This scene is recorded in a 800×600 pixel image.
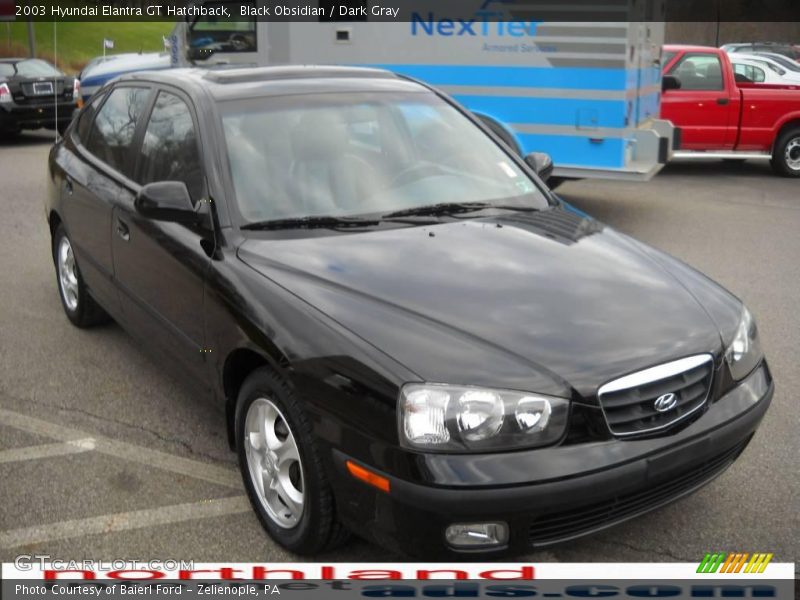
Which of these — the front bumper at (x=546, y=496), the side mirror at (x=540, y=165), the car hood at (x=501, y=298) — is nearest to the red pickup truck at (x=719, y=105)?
the side mirror at (x=540, y=165)

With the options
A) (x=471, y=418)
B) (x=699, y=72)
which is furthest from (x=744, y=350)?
(x=699, y=72)

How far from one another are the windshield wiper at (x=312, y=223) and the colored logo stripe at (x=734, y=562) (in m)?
1.82

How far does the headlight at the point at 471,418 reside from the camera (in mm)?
2787

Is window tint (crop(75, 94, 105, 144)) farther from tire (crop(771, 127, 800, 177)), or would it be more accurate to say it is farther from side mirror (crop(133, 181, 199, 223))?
tire (crop(771, 127, 800, 177))

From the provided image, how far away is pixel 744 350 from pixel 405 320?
4.24ft

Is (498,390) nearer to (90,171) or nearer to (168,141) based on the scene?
(168,141)

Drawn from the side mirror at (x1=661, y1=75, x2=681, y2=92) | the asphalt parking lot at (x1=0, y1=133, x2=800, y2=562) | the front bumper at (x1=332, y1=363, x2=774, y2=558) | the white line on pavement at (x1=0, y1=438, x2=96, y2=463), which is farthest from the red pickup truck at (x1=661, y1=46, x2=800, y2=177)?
the front bumper at (x1=332, y1=363, x2=774, y2=558)

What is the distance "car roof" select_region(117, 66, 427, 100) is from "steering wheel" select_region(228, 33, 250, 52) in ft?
20.6

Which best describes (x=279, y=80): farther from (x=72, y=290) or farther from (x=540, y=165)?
(x=72, y=290)

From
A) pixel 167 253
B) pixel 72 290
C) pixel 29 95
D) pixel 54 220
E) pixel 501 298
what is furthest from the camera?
pixel 29 95

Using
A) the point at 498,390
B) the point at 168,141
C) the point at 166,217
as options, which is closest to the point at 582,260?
the point at 498,390

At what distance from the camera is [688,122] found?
12305 millimetres

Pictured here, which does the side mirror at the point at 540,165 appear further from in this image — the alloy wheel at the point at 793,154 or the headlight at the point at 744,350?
the alloy wheel at the point at 793,154

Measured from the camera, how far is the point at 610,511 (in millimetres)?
2953
